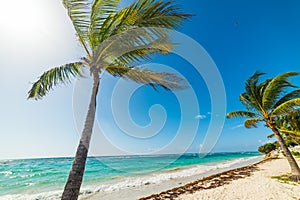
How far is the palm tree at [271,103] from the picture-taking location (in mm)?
7707

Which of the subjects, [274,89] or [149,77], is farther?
[274,89]

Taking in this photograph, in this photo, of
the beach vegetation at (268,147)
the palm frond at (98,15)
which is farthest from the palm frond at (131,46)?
the beach vegetation at (268,147)

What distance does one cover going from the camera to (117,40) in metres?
3.77

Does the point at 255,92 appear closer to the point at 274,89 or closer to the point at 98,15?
the point at 274,89

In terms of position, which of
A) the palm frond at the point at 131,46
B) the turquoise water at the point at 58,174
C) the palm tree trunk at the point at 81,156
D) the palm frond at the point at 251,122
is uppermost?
the palm frond at the point at 131,46

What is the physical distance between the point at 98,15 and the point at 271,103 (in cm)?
900

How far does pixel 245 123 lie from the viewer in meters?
9.53

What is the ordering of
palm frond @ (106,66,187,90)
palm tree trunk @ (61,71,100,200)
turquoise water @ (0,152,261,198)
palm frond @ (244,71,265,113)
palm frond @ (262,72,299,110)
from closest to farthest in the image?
palm tree trunk @ (61,71,100,200) → palm frond @ (106,66,187,90) → palm frond @ (262,72,299,110) → palm frond @ (244,71,265,113) → turquoise water @ (0,152,261,198)

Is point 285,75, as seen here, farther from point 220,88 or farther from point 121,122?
point 121,122

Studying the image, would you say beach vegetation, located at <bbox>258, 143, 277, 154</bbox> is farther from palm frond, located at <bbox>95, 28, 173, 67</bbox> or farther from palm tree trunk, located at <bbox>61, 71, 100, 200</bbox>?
palm tree trunk, located at <bbox>61, 71, 100, 200</bbox>

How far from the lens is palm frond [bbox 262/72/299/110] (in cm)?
770

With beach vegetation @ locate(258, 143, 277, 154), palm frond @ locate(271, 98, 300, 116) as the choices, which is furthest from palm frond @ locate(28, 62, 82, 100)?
beach vegetation @ locate(258, 143, 277, 154)

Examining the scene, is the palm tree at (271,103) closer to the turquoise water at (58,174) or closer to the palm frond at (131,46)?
the palm frond at (131,46)

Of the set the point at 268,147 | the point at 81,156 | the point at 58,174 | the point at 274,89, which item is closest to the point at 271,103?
the point at 274,89
